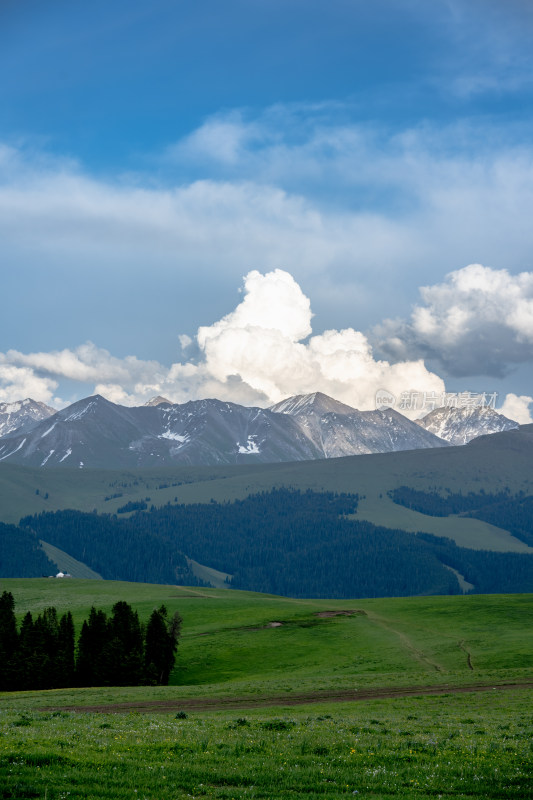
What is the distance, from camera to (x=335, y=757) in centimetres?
2197

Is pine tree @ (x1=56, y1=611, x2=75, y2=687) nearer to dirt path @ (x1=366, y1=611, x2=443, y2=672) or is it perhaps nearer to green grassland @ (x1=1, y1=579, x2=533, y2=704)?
green grassland @ (x1=1, y1=579, x2=533, y2=704)

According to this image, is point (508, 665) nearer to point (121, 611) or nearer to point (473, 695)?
point (473, 695)

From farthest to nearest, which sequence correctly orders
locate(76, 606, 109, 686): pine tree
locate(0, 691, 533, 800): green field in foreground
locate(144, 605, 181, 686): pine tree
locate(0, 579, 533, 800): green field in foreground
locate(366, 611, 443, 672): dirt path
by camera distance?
locate(144, 605, 181, 686): pine tree, locate(76, 606, 109, 686): pine tree, locate(366, 611, 443, 672): dirt path, locate(0, 579, 533, 800): green field in foreground, locate(0, 691, 533, 800): green field in foreground

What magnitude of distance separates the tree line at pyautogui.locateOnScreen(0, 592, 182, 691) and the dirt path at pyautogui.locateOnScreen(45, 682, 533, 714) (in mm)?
34714

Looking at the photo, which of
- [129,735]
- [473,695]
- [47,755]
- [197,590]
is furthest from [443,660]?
[197,590]

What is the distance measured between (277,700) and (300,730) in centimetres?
2314

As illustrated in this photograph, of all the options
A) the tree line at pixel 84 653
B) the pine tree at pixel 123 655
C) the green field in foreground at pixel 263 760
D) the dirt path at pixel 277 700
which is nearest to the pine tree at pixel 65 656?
the tree line at pixel 84 653

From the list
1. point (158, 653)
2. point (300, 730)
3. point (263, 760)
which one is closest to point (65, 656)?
point (158, 653)

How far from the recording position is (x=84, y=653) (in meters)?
87.4

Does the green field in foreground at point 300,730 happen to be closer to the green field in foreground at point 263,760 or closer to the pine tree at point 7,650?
the green field in foreground at point 263,760

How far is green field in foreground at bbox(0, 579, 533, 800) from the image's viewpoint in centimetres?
1817

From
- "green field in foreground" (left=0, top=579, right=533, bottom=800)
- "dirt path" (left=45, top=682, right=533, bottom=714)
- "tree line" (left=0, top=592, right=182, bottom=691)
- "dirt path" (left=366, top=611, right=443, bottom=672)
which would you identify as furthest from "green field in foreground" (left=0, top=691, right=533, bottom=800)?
"tree line" (left=0, top=592, right=182, bottom=691)

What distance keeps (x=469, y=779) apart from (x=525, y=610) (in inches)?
4094

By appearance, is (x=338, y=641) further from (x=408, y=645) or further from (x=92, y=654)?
(x=92, y=654)
